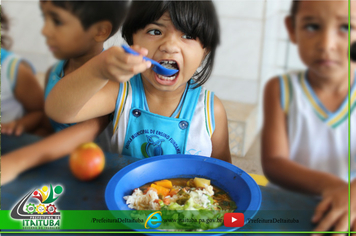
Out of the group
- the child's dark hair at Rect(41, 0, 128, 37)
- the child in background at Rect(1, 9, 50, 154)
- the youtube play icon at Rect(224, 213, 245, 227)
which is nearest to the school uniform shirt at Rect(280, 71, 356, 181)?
the youtube play icon at Rect(224, 213, 245, 227)

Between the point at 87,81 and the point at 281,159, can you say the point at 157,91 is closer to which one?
the point at 87,81

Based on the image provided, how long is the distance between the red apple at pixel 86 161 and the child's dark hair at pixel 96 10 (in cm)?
18

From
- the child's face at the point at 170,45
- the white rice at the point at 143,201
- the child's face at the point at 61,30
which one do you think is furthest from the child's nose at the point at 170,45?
the white rice at the point at 143,201

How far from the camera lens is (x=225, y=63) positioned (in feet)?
1.35

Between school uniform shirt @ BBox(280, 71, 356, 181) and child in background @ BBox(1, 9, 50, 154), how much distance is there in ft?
1.11

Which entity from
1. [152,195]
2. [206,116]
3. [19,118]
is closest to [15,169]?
[19,118]

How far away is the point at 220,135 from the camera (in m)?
0.52

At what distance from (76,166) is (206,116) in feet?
0.81

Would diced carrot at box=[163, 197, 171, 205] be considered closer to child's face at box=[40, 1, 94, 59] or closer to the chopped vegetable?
the chopped vegetable

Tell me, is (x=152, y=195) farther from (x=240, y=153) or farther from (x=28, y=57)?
(x=28, y=57)

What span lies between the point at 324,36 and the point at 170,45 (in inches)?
8.2

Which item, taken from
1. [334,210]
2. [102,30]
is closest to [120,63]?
[102,30]

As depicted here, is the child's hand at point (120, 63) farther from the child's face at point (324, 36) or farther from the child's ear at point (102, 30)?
the child's face at point (324, 36)

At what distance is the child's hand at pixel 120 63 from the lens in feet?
1.27
